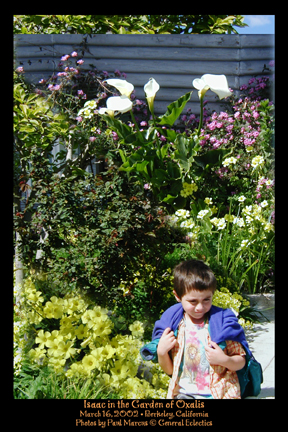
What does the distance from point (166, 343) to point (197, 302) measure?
8.0 inches

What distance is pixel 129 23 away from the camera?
10.7 ft

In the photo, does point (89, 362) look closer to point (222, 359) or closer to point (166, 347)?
point (166, 347)

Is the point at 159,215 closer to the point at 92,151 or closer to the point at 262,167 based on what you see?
the point at 92,151

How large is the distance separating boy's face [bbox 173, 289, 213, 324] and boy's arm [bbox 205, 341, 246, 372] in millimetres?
126

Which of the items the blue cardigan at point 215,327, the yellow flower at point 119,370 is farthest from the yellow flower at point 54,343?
the blue cardigan at point 215,327

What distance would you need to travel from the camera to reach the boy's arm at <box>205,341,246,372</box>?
5.14 ft

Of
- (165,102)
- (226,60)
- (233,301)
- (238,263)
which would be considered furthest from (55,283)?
(226,60)

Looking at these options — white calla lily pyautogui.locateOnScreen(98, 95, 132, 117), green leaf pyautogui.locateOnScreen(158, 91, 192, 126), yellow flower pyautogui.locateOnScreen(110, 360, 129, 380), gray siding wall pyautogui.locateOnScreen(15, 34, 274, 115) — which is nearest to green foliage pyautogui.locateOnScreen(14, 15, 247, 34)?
gray siding wall pyautogui.locateOnScreen(15, 34, 274, 115)

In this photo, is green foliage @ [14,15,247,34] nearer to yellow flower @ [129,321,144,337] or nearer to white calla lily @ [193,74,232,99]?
white calla lily @ [193,74,232,99]

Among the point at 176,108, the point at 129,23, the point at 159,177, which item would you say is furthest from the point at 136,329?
the point at 129,23

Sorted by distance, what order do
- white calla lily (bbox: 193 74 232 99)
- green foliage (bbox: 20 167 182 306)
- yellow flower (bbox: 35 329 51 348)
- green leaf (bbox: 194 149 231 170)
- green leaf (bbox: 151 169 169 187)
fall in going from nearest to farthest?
yellow flower (bbox: 35 329 51 348), green foliage (bbox: 20 167 182 306), white calla lily (bbox: 193 74 232 99), green leaf (bbox: 151 169 169 187), green leaf (bbox: 194 149 231 170)

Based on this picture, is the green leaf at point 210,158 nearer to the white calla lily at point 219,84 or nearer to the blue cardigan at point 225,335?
the white calla lily at point 219,84

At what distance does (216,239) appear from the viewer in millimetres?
2957

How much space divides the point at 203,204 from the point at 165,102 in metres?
0.97
